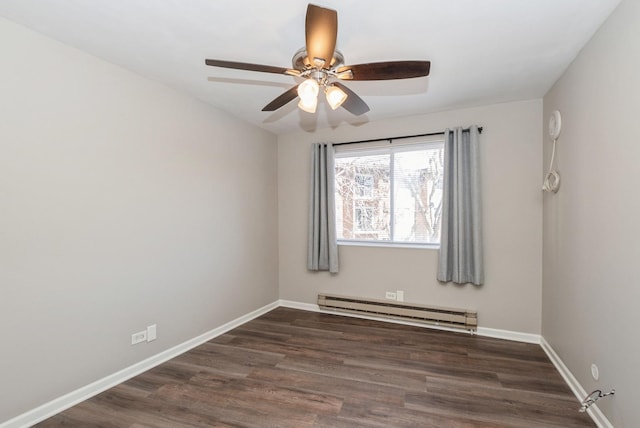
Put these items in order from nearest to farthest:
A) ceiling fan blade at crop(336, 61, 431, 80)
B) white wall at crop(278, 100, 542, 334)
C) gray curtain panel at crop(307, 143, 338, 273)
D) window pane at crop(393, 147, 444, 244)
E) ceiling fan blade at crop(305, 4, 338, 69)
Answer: ceiling fan blade at crop(305, 4, 338, 69) < ceiling fan blade at crop(336, 61, 431, 80) < white wall at crop(278, 100, 542, 334) < window pane at crop(393, 147, 444, 244) < gray curtain panel at crop(307, 143, 338, 273)

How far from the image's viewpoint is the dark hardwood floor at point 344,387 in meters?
1.87

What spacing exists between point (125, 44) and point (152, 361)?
2.48 m

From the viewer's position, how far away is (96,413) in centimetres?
192

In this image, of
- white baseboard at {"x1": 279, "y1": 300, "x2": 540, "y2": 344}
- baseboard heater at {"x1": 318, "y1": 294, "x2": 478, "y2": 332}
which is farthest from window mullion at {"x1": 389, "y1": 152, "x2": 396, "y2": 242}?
white baseboard at {"x1": 279, "y1": 300, "x2": 540, "y2": 344}

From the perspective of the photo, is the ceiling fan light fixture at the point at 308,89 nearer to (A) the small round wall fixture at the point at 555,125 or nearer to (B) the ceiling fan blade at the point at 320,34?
(B) the ceiling fan blade at the point at 320,34

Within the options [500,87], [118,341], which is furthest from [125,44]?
[500,87]

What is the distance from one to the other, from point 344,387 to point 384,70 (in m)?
2.19

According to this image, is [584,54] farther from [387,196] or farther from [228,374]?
[228,374]

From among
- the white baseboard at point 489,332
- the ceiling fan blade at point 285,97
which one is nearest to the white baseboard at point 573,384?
the white baseboard at point 489,332

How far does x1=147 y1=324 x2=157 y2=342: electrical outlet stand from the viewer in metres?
2.49

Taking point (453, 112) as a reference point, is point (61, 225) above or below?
below

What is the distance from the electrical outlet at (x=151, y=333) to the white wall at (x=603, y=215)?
10.5 feet

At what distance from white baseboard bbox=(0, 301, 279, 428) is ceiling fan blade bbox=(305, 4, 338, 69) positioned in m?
2.65

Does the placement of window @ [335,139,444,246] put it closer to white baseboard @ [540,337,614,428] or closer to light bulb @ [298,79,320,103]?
white baseboard @ [540,337,614,428]
